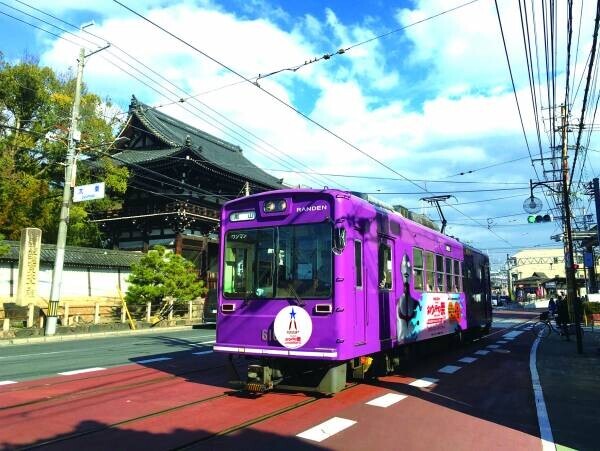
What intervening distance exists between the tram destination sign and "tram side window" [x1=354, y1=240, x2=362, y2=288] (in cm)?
1521

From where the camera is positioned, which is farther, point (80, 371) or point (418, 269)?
point (418, 269)

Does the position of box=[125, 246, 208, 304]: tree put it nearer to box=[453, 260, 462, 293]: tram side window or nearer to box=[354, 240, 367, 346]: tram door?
box=[453, 260, 462, 293]: tram side window

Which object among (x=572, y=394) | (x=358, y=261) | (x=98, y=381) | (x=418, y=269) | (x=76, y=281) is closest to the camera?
(x=358, y=261)

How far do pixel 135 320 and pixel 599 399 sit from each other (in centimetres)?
2192

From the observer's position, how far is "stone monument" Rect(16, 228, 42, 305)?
23.6 meters

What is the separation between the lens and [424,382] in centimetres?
974

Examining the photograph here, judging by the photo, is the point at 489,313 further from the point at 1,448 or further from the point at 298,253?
the point at 1,448

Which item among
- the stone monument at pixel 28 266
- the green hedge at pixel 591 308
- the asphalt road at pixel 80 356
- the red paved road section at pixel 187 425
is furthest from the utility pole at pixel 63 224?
the green hedge at pixel 591 308

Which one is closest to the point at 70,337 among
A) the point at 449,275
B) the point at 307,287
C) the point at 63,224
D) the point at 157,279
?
the point at 63,224

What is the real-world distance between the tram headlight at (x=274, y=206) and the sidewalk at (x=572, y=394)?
4734 millimetres

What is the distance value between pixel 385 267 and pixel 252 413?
3.53 m

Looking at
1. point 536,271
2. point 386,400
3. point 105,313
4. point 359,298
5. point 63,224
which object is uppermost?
point 536,271

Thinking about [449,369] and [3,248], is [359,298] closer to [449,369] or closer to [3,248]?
[449,369]

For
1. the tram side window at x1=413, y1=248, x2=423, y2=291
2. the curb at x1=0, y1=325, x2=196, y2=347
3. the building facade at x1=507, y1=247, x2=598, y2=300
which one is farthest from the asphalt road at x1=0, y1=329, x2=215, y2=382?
the building facade at x1=507, y1=247, x2=598, y2=300
